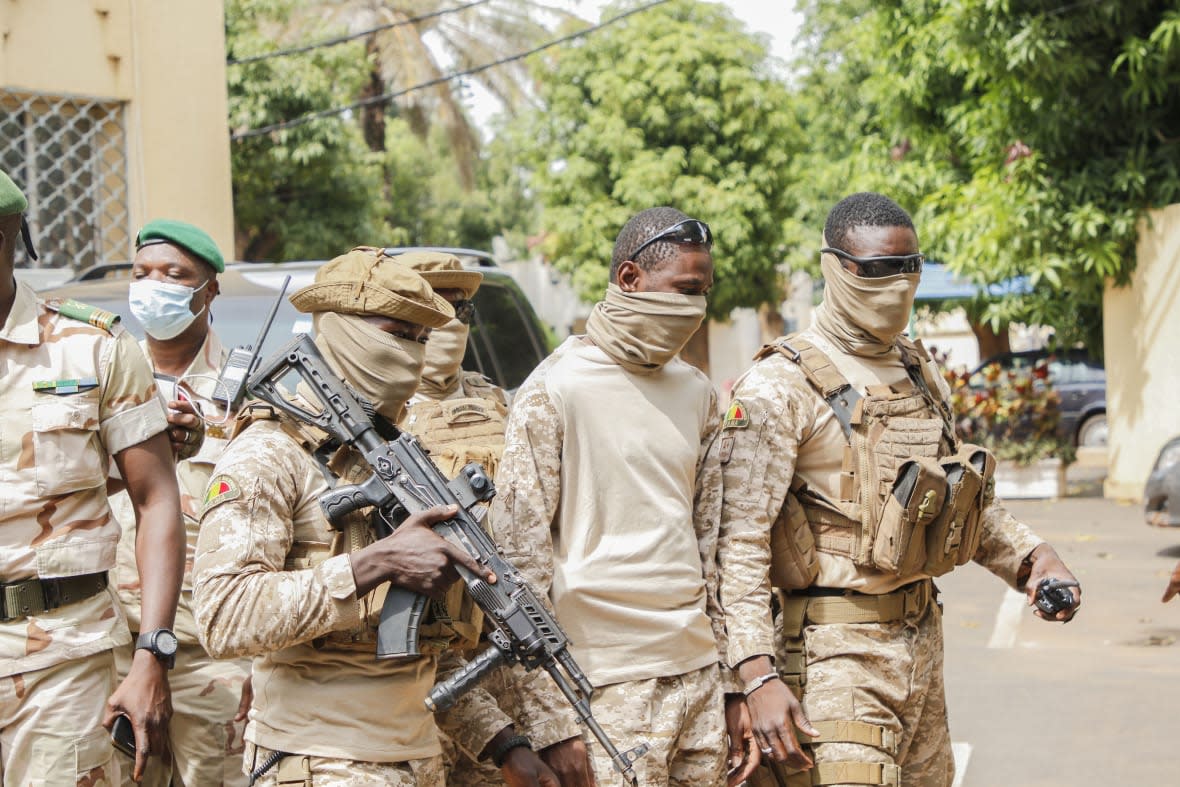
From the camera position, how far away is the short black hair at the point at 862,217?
3842mm

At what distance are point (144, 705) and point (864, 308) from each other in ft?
6.91

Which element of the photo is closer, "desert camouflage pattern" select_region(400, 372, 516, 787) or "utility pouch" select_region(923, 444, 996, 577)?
"desert camouflage pattern" select_region(400, 372, 516, 787)

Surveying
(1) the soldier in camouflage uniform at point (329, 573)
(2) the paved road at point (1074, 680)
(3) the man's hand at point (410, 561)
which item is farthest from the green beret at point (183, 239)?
(2) the paved road at point (1074, 680)

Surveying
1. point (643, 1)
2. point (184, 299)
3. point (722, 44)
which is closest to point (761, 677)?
point (184, 299)

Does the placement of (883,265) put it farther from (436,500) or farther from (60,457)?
(60,457)

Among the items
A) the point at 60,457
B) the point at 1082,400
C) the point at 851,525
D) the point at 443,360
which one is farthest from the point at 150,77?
the point at 1082,400

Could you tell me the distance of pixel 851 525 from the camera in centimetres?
371

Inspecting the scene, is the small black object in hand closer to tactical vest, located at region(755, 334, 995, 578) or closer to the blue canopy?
tactical vest, located at region(755, 334, 995, 578)

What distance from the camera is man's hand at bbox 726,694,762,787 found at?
3371 mm

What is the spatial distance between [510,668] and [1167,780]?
386 centimetres

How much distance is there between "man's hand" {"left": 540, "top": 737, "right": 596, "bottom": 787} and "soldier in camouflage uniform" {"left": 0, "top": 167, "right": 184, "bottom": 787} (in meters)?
0.82

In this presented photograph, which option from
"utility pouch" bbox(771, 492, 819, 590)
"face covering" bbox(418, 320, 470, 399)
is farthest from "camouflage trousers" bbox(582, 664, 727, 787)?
"face covering" bbox(418, 320, 470, 399)

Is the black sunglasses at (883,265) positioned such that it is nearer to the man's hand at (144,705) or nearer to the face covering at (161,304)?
the face covering at (161,304)

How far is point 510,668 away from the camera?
3.10 metres
